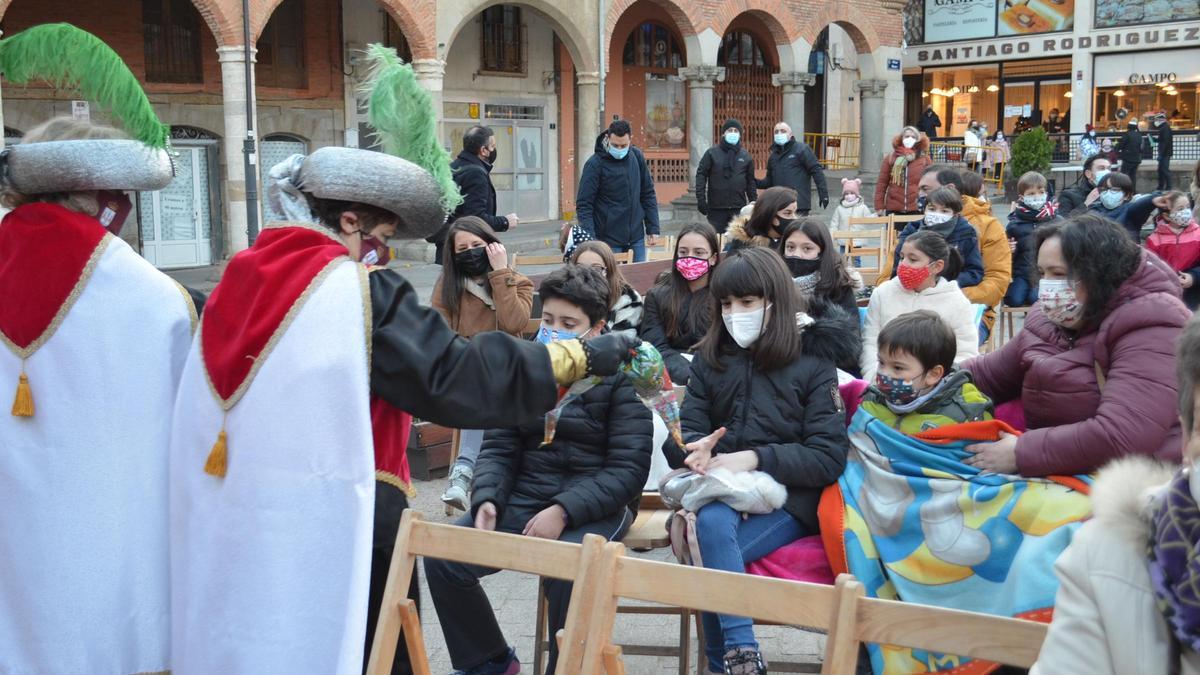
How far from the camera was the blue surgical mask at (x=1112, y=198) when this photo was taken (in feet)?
32.9

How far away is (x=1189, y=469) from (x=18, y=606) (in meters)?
2.70

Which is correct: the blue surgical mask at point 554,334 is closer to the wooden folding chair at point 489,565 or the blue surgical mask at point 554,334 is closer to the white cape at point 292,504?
the wooden folding chair at point 489,565

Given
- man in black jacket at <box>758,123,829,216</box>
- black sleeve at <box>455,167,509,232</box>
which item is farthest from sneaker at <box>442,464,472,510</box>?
man in black jacket at <box>758,123,829,216</box>

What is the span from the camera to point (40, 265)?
9.73 feet

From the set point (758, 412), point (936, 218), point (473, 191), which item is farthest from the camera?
point (473, 191)

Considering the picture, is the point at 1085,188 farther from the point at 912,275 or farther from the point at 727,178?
the point at 912,275

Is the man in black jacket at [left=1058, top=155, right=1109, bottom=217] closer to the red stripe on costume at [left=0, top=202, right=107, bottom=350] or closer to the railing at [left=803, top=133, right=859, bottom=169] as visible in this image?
the red stripe on costume at [left=0, top=202, right=107, bottom=350]

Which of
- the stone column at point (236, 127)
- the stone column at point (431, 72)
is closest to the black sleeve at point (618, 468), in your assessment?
the stone column at point (236, 127)

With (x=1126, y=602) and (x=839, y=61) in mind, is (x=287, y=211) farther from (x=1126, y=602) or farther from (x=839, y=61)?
(x=839, y=61)

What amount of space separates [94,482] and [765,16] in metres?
23.6

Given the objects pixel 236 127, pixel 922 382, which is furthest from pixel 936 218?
pixel 236 127

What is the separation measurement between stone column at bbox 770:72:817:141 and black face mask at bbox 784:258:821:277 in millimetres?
20154

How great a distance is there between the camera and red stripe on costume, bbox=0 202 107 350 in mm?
2949

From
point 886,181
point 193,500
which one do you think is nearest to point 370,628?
point 193,500
